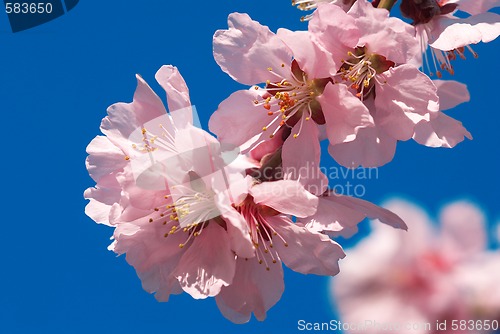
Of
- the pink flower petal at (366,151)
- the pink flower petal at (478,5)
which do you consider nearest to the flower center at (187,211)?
the pink flower petal at (366,151)

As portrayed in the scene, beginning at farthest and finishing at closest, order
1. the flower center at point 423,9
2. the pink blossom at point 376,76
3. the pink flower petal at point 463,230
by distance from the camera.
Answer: the flower center at point 423,9
the pink blossom at point 376,76
the pink flower petal at point 463,230

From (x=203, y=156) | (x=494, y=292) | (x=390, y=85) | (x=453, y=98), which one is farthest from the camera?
(x=453, y=98)

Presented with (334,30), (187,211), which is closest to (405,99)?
(334,30)

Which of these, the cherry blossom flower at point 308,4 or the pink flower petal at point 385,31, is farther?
the cherry blossom flower at point 308,4

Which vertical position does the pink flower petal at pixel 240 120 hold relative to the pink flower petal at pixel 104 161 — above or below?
above

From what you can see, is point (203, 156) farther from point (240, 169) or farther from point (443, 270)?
point (443, 270)

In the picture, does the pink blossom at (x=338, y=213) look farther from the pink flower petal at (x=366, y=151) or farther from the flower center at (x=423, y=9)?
the flower center at (x=423, y=9)

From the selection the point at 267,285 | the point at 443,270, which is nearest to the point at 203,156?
the point at 267,285
